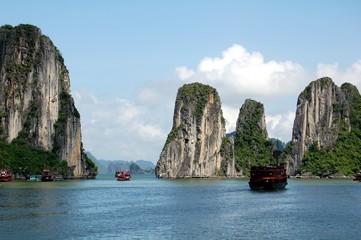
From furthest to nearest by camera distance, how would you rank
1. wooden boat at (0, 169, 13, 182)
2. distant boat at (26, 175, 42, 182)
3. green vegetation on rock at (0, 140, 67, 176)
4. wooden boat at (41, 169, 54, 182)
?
green vegetation on rock at (0, 140, 67, 176), distant boat at (26, 175, 42, 182), wooden boat at (41, 169, 54, 182), wooden boat at (0, 169, 13, 182)

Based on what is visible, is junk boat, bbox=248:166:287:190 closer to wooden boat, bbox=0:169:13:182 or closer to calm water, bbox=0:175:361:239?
calm water, bbox=0:175:361:239

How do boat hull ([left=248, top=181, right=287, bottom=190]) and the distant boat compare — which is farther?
the distant boat

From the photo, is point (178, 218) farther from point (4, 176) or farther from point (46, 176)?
point (46, 176)

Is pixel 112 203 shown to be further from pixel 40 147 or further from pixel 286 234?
pixel 40 147

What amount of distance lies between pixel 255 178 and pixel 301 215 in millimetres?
52504

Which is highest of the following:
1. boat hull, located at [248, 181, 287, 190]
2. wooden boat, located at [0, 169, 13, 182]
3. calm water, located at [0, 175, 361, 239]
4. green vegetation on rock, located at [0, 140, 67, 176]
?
green vegetation on rock, located at [0, 140, 67, 176]

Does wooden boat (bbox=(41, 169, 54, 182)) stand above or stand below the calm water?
above

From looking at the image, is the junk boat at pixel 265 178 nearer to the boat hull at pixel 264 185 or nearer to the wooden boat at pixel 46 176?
the boat hull at pixel 264 185

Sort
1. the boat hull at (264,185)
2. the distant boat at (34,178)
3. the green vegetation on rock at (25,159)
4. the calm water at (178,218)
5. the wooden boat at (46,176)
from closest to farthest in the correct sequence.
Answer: the calm water at (178,218) → the boat hull at (264,185) → the wooden boat at (46,176) → the distant boat at (34,178) → the green vegetation on rock at (25,159)

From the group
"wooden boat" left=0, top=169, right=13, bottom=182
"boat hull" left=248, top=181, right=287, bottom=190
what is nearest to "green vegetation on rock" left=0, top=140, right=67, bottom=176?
"wooden boat" left=0, top=169, right=13, bottom=182

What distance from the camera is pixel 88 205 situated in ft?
302

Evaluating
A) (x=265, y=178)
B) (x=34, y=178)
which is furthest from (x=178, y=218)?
(x=34, y=178)

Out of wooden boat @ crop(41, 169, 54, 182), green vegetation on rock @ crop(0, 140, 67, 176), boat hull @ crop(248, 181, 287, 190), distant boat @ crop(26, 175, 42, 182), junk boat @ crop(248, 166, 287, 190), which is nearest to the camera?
junk boat @ crop(248, 166, 287, 190)

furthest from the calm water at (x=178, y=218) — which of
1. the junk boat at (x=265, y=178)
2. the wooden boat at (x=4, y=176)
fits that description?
the wooden boat at (x=4, y=176)
